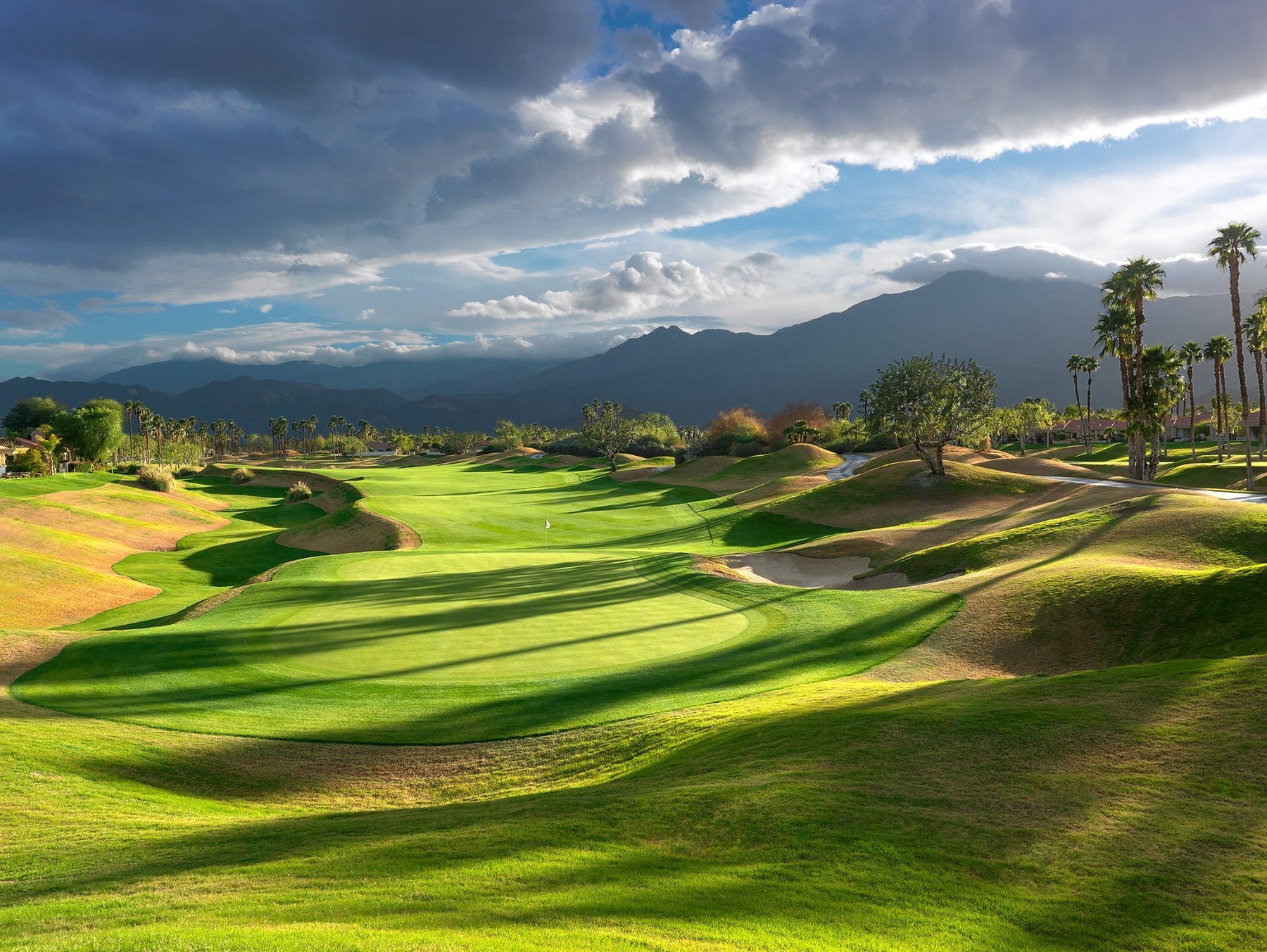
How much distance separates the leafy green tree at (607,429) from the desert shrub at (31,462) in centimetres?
6128

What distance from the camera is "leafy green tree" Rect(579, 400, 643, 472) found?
91062mm

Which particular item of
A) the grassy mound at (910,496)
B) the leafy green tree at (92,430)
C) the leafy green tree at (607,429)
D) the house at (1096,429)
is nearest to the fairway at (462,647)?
the grassy mound at (910,496)

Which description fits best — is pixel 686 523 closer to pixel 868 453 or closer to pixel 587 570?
pixel 587 570

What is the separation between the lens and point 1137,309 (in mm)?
53375

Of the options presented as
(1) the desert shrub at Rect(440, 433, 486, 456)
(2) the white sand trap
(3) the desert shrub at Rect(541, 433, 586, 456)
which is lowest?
(2) the white sand trap

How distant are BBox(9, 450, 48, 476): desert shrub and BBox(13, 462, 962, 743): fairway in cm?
A: 6269

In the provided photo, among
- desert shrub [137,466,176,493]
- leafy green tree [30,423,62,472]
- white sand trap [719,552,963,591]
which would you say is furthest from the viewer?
leafy green tree [30,423,62,472]

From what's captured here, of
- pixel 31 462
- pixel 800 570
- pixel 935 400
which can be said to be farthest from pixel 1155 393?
pixel 31 462

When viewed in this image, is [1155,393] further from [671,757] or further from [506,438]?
[506,438]

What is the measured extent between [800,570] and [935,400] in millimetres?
21855

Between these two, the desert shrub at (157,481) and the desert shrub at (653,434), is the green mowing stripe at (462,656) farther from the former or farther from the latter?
the desert shrub at (653,434)

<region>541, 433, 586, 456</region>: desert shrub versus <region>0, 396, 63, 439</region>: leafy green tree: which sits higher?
<region>0, 396, 63, 439</region>: leafy green tree

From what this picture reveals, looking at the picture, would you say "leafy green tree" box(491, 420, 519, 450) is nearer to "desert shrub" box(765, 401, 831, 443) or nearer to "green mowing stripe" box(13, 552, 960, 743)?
"desert shrub" box(765, 401, 831, 443)

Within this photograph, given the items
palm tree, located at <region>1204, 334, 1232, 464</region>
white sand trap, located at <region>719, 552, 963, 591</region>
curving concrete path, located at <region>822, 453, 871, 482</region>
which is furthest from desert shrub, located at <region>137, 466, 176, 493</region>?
palm tree, located at <region>1204, 334, 1232, 464</region>
